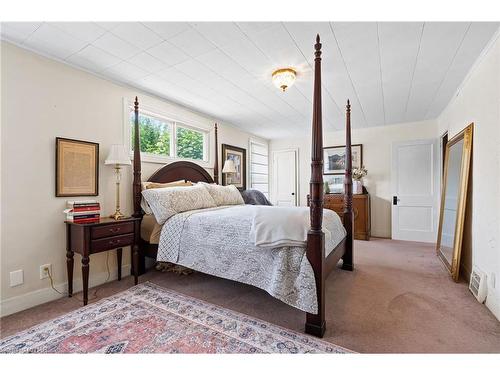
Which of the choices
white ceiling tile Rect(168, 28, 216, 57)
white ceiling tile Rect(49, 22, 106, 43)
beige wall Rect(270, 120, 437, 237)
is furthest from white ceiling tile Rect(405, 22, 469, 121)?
white ceiling tile Rect(49, 22, 106, 43)

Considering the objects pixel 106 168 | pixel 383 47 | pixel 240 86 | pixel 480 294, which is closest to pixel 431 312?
pixel 480 294

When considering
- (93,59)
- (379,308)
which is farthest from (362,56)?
(93,59)

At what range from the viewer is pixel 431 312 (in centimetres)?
201

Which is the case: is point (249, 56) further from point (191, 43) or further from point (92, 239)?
point (92, 239)

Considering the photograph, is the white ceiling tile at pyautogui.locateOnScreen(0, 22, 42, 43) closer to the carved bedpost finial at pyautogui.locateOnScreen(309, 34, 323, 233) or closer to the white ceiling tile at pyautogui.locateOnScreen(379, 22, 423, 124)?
the carved bedpost finial at pyautogui.locateOnScreen(309, 34, 323, 233)

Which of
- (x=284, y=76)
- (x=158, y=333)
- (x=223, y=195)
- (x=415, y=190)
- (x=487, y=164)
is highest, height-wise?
(x=284, y=76)

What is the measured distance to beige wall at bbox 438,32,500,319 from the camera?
200 centimetres

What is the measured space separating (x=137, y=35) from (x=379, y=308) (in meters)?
3.08

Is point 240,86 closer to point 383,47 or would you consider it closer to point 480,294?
point 383,47

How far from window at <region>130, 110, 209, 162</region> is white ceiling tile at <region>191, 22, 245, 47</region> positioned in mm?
1602

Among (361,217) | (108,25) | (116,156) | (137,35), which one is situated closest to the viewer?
(108,25)

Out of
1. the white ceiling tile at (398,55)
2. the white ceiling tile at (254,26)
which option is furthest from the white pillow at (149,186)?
the white ceiling tile at (398,55)

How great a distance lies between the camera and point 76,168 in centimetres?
246

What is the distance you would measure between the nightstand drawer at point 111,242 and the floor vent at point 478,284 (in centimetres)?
340
